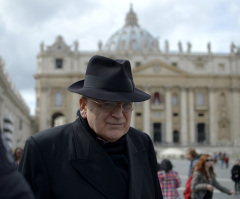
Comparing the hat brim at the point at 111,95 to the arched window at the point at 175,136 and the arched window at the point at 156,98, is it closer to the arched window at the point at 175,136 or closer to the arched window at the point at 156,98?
the arched window at the point at 156,98

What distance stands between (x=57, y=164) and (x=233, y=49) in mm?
55076

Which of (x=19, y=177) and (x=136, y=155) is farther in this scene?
(x=136, y=155)

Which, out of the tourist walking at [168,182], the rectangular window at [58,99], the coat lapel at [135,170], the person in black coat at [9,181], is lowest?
the rectangular window at [58,99]

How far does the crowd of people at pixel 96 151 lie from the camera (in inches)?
79.2

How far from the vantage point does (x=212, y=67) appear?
2064 inches

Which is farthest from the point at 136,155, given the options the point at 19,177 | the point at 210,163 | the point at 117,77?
the point at 210,163

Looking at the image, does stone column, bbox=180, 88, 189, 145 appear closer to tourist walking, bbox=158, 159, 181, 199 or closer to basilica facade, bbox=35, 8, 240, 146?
basilica facade, bbox=35, 8, 240, 146

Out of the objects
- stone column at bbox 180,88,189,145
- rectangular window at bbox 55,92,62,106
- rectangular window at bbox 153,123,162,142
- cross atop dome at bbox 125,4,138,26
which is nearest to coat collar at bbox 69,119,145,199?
stone column at bbox 180,88,189,145

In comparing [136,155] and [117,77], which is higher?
[117,77]

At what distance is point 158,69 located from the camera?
51.2 metres

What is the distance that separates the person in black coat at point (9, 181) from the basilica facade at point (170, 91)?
49.5m

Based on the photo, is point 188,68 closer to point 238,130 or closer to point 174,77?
point 174,77

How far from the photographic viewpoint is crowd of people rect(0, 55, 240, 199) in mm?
2012

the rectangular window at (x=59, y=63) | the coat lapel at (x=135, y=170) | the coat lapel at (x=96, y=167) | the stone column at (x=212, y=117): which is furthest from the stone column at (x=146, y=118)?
the coat lapel at (x=96, y=167)
